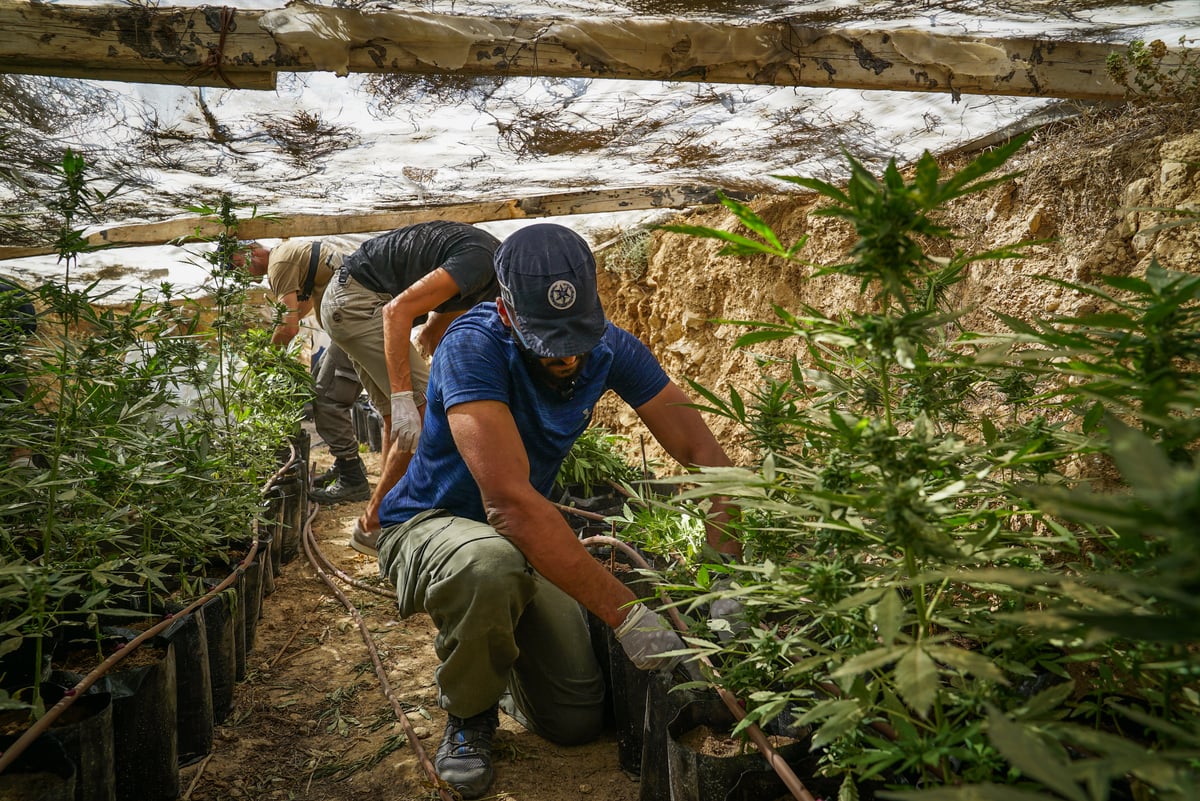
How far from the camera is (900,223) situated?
35.6 inches

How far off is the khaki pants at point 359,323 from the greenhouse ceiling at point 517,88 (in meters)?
0.62

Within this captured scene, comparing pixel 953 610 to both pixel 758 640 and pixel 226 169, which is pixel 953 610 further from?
pixel 226 169

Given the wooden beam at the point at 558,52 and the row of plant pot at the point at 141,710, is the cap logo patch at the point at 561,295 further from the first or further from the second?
the row of plant pot at the point at 141,710

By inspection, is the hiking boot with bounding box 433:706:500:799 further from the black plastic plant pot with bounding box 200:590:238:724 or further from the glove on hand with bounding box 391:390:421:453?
the glove on hand with bounding box 391:390:421:453

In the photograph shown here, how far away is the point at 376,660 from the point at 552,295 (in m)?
1.52

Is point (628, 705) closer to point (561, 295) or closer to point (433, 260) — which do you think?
point (561, 295)

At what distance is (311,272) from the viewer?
507 centimetres

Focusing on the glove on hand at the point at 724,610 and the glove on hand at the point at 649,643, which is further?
the glove on hand at the point at 649,643

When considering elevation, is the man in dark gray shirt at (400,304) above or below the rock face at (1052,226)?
below

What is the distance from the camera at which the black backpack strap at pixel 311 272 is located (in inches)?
198

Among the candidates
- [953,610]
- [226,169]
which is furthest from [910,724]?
[226,169]

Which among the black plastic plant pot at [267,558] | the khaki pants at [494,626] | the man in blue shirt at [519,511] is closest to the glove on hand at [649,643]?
the man in blue shirt at [519,511]

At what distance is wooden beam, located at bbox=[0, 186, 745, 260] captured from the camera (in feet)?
13.9

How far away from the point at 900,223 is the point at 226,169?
3.38m
